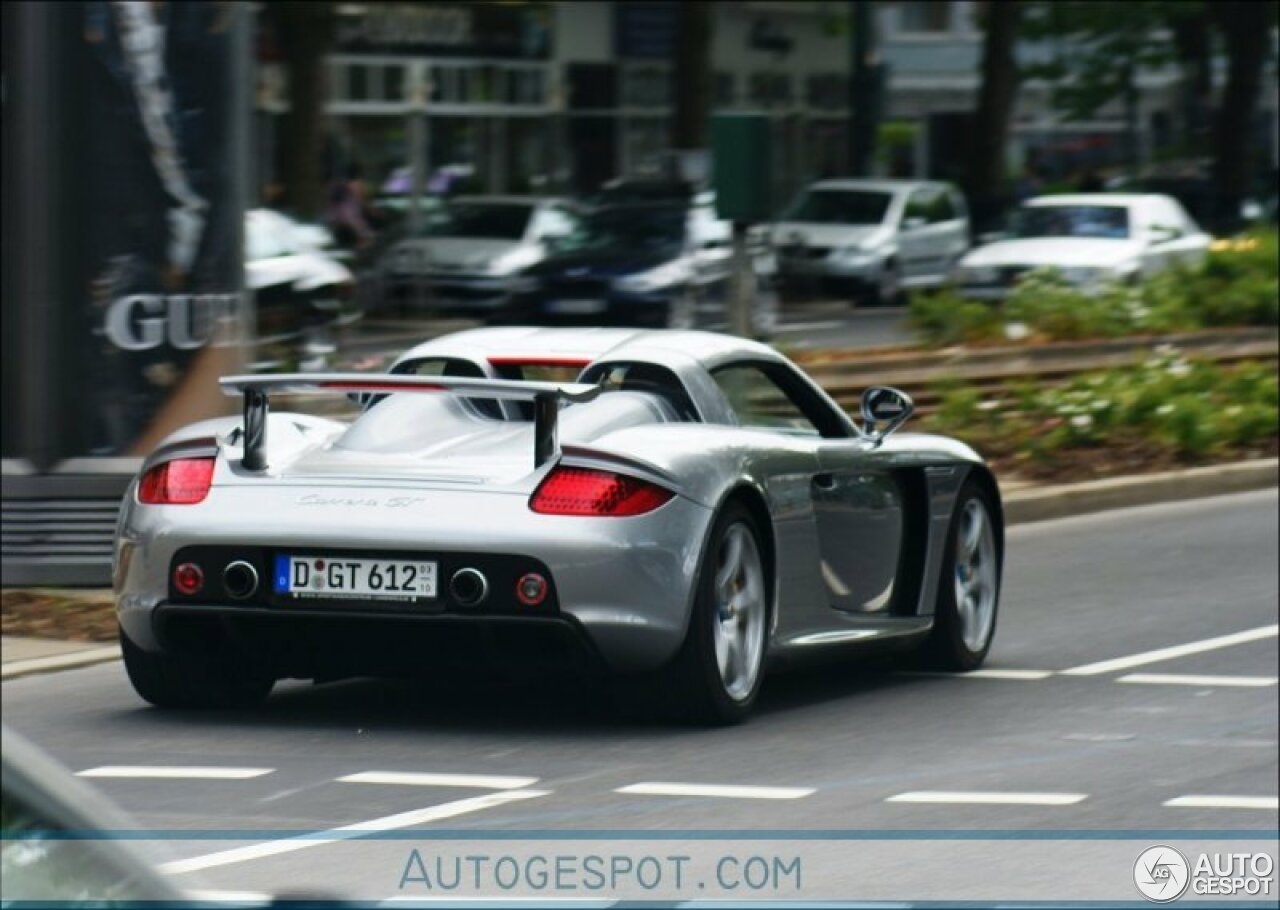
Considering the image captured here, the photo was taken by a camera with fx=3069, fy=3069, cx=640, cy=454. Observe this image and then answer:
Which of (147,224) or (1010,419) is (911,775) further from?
(1010,419)

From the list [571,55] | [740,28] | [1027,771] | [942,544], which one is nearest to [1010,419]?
[942,544]

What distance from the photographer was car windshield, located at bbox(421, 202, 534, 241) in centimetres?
3622

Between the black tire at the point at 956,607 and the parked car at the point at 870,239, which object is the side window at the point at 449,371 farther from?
the parked car at the point at 870,239

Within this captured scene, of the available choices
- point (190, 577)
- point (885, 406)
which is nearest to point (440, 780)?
point (190, 577)

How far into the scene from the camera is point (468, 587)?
8414 mm

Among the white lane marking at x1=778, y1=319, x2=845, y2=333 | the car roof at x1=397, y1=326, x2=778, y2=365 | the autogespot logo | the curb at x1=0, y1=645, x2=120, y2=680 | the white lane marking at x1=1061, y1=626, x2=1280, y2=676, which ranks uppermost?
the car roof at x1=397, y1=326, x2=778, y2=365

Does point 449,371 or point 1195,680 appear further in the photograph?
point 1195,680

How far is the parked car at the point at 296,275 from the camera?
75.6 feet

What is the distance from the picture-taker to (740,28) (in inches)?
2473

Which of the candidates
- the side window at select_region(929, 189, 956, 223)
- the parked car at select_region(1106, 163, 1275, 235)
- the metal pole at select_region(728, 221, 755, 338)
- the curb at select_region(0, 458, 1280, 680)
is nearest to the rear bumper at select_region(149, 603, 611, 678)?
the curb at select_region(0, 458, 1280, 680)

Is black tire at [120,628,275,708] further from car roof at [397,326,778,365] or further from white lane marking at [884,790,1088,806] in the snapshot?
white lane marking at [884,790,1088,806]

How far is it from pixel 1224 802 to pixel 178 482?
10.1 feet

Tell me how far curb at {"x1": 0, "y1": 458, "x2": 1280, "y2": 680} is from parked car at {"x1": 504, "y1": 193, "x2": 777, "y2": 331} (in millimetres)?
12820

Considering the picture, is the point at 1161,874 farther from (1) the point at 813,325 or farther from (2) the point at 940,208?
(2) the point at 940,208
